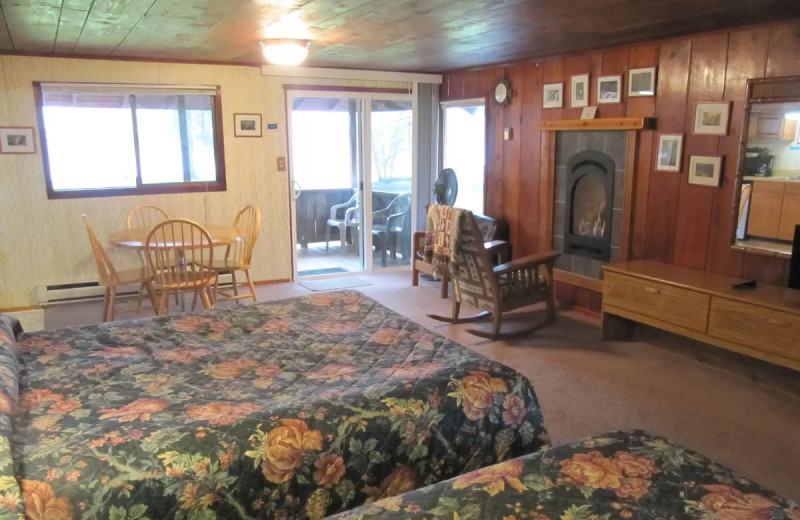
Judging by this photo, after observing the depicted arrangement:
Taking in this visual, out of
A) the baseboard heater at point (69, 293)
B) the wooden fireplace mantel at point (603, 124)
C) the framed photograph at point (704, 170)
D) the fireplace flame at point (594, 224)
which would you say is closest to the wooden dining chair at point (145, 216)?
the baseboard heater at point (69, 293)

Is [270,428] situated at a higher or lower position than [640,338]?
higher

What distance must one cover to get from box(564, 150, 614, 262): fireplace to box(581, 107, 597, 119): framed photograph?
28cm

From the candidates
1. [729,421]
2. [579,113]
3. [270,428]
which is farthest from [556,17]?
[270,428]

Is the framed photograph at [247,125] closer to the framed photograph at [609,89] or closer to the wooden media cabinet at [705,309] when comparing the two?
the framed photograph at [609,89]

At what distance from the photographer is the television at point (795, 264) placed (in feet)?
10.8

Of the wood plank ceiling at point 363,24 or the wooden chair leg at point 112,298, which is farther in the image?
the wooden chair leg at point 112,298

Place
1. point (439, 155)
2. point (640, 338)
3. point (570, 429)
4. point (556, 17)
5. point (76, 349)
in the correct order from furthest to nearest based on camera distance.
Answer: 1. point (439, 155)
2. point (640, 338)
3. point (556, 17)
4. point (570, 429)
5. point (76, 349)

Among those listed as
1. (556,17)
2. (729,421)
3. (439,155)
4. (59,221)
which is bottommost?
(729,421)

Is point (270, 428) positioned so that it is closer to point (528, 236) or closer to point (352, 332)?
point (352, 332)

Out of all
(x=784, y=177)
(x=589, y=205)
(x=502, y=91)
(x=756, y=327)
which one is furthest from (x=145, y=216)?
(x=784, y=177)

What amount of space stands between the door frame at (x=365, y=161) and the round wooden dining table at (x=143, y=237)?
0.96m

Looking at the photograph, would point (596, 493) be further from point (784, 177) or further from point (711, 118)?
point (711, 118)

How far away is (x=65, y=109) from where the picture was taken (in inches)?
200

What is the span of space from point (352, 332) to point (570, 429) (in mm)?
1265
